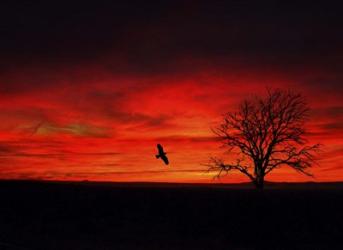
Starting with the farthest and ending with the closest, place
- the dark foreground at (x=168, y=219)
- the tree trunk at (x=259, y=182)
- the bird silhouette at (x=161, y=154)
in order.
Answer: the tree trunk at (x=259, y=182), the bird silhouette at (x=161, y=154), the dark foreground at (x=168, y=219)

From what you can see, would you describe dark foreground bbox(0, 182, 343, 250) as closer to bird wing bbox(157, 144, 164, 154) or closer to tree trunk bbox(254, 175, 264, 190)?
bird wing bbox(157, 144, 164, 154)

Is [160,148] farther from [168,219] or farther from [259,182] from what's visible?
[259,182]

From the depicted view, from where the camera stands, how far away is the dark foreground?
26.7 m

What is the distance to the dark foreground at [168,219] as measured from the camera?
26672 millimetres

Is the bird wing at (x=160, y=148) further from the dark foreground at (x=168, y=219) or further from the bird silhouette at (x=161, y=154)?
the dark foreground at (x=168, y=219)

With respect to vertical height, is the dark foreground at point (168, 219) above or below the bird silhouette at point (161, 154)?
below

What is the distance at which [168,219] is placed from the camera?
3127 centimetres

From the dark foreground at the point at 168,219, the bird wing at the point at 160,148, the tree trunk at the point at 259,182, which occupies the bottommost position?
the dark foreground at the point at 168,219

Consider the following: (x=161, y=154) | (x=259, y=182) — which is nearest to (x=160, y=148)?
(x=161, y=154)

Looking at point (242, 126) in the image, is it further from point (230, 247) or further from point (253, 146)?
point (230, 247)

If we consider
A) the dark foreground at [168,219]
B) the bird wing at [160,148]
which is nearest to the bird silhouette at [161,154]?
the bird wing at [160,148]

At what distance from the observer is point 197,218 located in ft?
102

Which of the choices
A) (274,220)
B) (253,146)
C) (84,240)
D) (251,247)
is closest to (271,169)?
(253,146)

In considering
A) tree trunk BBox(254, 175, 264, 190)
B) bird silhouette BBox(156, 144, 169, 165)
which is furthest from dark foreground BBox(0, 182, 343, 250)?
tree trunk BBox(254, 175, 264, 190)
